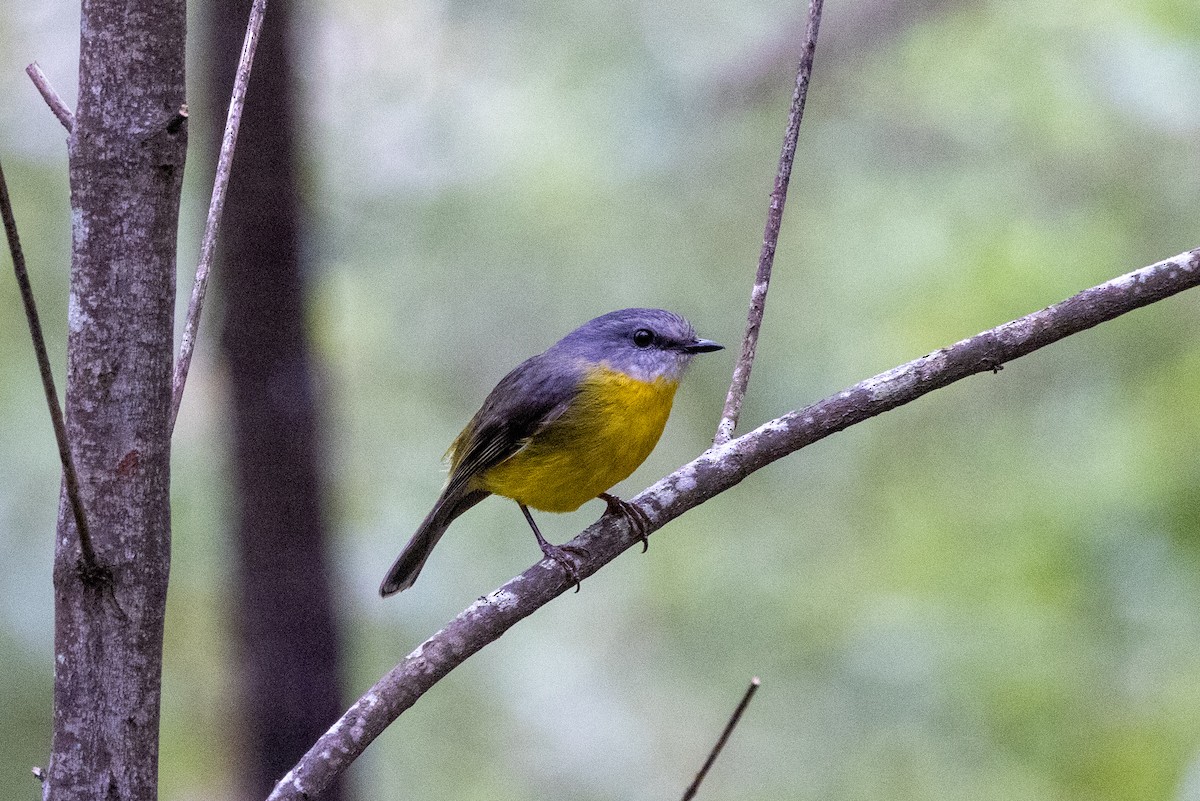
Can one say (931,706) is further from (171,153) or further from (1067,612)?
(171,153)

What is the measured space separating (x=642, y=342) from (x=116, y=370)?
7.88 ft

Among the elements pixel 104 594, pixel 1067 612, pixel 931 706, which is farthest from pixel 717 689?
pixel 104 594

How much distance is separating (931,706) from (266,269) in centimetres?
310

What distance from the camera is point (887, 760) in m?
5.39

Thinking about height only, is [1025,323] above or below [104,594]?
above

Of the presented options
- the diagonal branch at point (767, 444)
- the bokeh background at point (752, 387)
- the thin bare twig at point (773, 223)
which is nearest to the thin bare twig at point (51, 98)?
the diagonal branch at point (767, 444)

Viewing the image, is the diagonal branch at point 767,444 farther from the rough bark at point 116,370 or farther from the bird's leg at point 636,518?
the rough bark at point 116,370

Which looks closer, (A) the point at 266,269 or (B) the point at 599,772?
(A) the point at 266,269

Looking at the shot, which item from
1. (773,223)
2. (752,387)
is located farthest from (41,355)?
(752,387)

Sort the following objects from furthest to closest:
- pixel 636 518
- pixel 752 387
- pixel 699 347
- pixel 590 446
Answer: pixel 752 387
pixel 699 347
pixel 590 446
pixel 636 518

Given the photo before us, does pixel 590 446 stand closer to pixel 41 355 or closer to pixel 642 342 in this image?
pixel 642 342

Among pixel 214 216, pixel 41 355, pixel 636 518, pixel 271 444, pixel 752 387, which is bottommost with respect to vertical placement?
pixel 41 355

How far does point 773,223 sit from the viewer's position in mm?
2590

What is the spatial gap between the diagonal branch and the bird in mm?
1063
